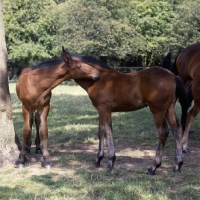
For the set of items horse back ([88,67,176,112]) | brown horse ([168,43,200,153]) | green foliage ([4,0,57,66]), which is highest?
horse back ([88,67,176,112])

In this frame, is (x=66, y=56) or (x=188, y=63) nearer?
(x=66, y=56)

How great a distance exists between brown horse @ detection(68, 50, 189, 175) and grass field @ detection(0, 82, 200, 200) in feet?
1.15

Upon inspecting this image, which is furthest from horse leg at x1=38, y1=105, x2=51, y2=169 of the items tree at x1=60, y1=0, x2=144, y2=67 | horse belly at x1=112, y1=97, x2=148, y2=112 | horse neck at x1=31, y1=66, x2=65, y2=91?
tree at x1=60, y1=0, x2=144, y2=67

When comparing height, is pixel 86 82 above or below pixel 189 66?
above

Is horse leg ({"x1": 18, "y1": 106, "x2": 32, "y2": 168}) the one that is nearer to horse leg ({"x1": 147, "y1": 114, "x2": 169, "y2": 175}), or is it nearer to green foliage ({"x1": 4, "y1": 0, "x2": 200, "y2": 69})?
horse leg ({"x1": 147, "y1": 114, "x2": 169, "y2": 175})

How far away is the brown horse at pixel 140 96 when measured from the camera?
548cm

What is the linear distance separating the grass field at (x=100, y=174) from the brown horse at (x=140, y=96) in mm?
350

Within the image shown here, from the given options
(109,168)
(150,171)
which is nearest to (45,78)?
(109,168)

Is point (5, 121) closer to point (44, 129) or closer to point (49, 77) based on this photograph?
point (44, 129)

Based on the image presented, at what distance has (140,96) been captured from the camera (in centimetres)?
565

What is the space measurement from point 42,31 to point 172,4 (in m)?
14.9

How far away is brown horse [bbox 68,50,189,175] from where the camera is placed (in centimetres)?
548

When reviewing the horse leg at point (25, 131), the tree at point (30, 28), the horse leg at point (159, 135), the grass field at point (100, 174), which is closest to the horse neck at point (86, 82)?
the horse leg at point (25, 131)

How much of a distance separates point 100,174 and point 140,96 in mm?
1377
